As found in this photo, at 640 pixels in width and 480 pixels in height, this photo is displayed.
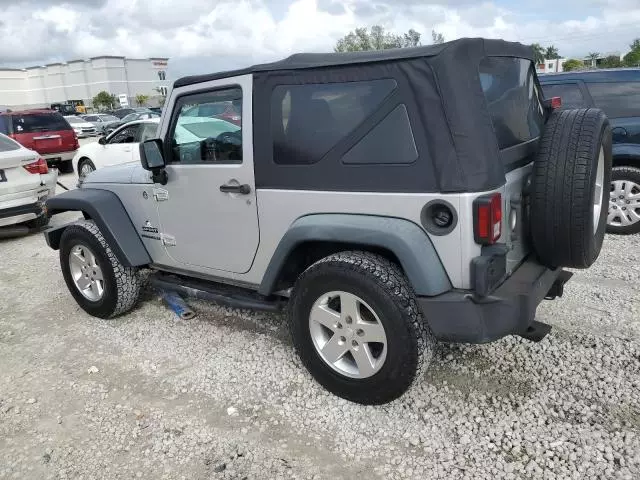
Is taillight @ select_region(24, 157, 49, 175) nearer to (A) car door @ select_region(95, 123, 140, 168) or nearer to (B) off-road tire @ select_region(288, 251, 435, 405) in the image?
(A) car door @ select_region(95, 123, 140, 168)

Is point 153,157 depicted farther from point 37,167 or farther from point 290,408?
point 37,167

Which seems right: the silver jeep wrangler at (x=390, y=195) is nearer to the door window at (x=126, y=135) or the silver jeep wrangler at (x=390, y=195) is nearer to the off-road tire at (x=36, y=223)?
the off-road tire at (x=36, y=223)

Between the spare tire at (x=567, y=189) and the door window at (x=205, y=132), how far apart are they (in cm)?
178

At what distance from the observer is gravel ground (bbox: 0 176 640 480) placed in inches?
102

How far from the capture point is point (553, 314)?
4043 mm

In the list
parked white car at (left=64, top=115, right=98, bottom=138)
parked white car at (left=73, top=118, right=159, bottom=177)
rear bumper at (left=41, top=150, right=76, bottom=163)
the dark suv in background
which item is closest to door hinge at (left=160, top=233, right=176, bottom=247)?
the dark suv in background

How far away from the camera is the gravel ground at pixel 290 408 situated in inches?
102

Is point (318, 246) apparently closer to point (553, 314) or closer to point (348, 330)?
point (348, 330)

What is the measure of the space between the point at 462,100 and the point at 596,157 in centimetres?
80

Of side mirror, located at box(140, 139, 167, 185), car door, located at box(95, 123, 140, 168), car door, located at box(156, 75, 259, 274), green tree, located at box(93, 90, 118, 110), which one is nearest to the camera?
car door, located at box(156, 75, 259, 274)

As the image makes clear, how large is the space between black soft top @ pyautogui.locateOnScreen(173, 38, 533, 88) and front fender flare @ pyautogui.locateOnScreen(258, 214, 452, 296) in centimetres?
81

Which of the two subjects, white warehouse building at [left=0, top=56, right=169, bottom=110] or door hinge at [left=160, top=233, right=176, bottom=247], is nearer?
door hinge at [left=160, top=233, right=176, bottom=247]

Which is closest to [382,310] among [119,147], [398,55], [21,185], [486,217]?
[486,217]

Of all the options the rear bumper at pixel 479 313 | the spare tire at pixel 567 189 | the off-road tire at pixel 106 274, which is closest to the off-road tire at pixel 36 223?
the off-road tire at pixel 106 274
